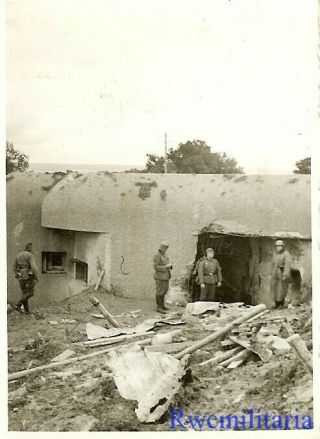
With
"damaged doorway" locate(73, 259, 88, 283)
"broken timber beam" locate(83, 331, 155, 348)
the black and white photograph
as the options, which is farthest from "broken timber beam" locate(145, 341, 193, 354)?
"damaged doorway" locate(73, 259, 88, 283)

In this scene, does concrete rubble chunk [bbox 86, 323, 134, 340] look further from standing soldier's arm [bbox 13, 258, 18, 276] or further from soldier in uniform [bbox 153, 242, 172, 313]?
standing soldier's arm [bbox 13, 258, 18, 276]

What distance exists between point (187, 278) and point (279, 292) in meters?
0.86

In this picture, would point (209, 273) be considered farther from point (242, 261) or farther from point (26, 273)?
point (26, 273)

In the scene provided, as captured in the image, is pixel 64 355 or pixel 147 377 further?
pixel 64 355

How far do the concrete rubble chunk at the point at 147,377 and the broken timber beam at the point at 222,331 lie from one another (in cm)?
9

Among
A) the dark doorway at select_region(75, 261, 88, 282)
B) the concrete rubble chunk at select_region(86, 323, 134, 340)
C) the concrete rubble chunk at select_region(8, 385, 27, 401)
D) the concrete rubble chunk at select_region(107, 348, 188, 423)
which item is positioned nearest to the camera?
the concrete rubble chunk at select_region(107, 348, 188, 423)

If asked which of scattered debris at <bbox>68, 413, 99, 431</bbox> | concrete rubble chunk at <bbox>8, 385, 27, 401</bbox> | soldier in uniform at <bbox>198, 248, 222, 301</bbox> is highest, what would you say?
soldier in uniform at <bbox>198, 248, 222, 301</bbox>

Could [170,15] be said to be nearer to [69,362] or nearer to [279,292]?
[279,292]

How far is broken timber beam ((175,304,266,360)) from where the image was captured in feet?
17.2

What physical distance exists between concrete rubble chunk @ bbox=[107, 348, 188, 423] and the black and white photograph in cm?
1

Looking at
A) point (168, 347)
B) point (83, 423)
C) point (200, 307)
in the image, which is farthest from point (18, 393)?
point (200, 307)

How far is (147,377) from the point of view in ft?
16.9

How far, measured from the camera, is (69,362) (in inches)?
207

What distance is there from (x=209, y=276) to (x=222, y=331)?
519 mm
